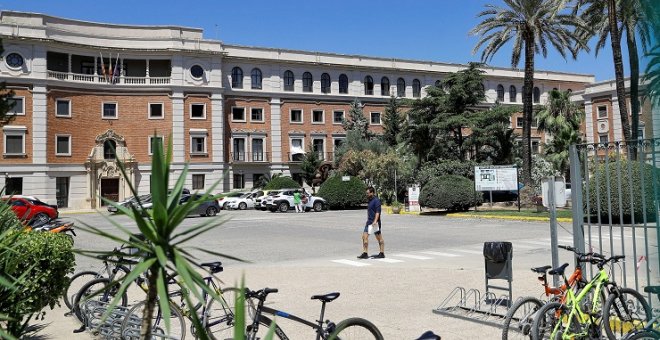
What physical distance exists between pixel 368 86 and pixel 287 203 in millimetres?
26064

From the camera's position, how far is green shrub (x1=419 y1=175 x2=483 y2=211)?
3306 cm

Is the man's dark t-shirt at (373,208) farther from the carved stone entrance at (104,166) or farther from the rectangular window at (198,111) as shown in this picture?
the rectangular window at (198,111)

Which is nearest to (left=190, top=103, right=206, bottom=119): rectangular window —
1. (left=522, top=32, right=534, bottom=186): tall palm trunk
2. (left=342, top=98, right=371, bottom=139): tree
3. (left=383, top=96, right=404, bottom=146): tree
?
(left=342, top=98, right=371, bottom=139): tree

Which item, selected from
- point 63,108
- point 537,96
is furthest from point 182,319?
point 537,96

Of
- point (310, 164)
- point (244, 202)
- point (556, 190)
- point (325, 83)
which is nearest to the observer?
point (556, 190)

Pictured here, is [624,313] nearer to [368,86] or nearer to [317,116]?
[317,116]

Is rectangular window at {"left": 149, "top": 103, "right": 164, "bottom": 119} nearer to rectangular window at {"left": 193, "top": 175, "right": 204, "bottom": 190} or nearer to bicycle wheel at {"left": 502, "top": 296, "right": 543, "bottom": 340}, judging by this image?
rectangular window at {"left": 193, "top": 175, "right": 204, "bottom": 190}

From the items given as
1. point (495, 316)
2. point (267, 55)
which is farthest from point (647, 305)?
point (267, 55)

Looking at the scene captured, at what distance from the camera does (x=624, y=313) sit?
21.9 feet

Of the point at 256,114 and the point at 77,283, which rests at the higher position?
the point at 256,114

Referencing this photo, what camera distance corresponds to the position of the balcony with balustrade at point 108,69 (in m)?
50.1

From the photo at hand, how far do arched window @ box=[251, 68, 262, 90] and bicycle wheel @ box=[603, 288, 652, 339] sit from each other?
171 ft

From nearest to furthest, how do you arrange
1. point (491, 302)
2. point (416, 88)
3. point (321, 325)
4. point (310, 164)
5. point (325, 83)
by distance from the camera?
point (321, 325) < point (491, 302) < point (310, 164) < point (325, 83) < point (416, 88)

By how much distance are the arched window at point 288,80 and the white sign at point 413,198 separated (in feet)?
84.9
